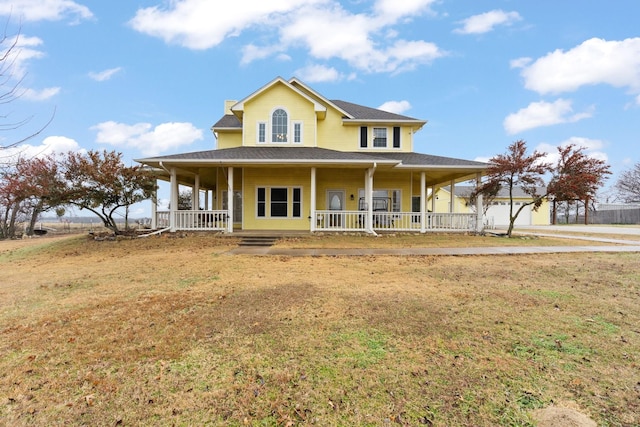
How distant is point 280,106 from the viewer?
1709 centimetres

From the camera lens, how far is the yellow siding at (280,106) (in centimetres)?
1708

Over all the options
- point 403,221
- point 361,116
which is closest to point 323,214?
point 403,221

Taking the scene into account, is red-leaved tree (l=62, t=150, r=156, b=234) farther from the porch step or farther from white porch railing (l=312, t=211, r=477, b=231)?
white porch railing (l=312, t=211, r=477, b=231)

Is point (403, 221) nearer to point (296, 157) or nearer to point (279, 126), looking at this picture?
point (296, 157)

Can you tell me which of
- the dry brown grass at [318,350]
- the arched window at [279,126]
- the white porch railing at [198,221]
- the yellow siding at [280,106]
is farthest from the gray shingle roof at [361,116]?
the dry brown grass at [318,350]

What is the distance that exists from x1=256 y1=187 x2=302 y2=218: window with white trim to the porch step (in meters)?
2.88

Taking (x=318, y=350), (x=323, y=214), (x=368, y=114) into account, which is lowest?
(x=318, y=350)

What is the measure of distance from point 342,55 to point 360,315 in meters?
22.9

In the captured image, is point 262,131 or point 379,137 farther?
point 379,137

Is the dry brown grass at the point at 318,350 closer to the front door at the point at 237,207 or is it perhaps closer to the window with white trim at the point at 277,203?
the window with white trim at the point at 277,203

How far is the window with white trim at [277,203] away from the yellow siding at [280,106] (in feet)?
8.74

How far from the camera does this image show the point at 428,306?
518cm

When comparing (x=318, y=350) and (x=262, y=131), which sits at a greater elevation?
(x=262, y=131)

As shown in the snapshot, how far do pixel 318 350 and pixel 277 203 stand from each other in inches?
530
